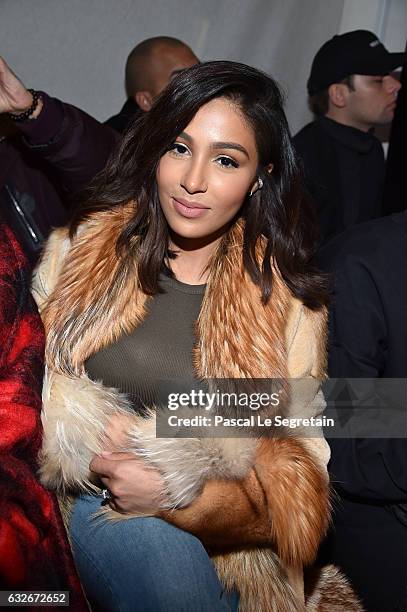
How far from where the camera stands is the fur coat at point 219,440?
142 centimetres

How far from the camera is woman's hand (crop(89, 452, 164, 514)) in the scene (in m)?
1.42

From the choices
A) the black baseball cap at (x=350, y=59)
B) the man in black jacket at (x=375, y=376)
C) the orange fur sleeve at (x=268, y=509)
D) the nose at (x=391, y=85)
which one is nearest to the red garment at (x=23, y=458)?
the orange fur sleeve at (x=268, y=509)

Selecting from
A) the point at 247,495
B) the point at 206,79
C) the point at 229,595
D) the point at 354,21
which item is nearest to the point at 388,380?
the point at 247,495

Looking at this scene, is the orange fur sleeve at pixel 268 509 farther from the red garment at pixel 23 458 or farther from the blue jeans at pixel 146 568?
the red garment at pixel 23 458

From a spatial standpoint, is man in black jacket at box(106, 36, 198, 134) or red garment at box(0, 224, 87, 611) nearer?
red garment at box(0, 224, 87, 611)

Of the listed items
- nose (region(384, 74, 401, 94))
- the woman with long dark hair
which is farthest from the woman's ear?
nose (region(384, 74, 401, 94))

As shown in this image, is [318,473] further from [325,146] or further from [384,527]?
[325,146]

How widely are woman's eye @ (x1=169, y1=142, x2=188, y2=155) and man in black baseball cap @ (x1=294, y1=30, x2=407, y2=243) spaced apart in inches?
52.5

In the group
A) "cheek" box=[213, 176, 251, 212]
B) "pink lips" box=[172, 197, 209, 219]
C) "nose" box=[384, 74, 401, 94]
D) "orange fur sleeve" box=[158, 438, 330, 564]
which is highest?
"nose" box=[384, 74, 401, 94]

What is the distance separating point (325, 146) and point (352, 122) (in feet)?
0.72

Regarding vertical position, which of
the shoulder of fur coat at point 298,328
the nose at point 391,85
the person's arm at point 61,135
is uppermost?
the nose at point 391,85

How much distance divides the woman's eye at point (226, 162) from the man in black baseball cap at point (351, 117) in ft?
4.32

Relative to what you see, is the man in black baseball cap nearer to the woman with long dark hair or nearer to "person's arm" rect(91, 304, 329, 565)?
the woman with long dark hair

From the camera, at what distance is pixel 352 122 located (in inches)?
118
